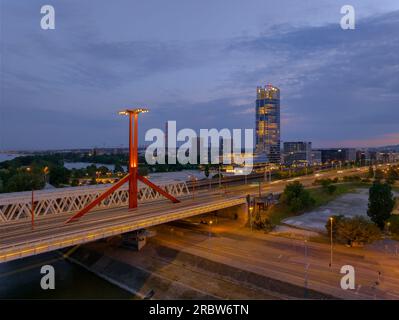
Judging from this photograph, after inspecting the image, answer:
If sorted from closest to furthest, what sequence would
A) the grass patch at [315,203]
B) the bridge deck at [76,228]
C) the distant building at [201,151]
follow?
the bridge deck at [76,228] < the grass patch at [315,203] < the distant building at [201,151]

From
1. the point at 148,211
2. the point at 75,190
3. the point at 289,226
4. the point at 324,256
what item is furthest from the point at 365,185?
the point at 75,190

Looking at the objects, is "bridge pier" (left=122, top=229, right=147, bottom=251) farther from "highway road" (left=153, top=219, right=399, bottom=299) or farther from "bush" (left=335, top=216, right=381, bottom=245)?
"bush" (left=335, top=216, right=381, bottom=245)

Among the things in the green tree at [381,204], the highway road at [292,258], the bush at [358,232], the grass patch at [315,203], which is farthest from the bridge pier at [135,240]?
the green tree at [381,204]

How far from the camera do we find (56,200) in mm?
41250

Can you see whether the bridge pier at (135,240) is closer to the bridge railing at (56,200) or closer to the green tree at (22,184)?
the bridge railing at (56,200)

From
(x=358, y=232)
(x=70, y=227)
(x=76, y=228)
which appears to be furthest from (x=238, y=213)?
(x=70, y=227)

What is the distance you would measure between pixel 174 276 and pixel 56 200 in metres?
19.0

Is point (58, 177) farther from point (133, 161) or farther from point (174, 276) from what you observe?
point (174, 276)

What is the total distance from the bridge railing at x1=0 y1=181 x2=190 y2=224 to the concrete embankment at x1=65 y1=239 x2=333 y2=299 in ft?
20.2

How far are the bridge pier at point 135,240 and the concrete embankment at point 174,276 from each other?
650mm

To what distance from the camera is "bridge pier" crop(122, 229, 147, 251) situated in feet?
131

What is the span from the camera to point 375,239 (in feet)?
123

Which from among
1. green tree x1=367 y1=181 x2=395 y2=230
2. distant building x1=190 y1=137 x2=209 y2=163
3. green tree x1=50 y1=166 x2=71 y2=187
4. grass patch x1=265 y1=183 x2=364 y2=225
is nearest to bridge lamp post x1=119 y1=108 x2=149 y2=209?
grass patch x1=265 y1=183 x2=364 y2=225

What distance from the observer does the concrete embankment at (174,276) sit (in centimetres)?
2860
